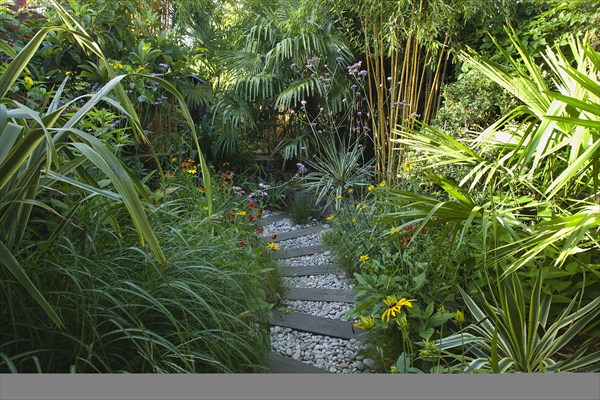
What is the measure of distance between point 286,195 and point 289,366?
2972mm

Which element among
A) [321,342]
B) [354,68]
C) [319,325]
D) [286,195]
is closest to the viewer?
[321,342]

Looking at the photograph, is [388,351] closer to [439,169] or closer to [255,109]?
[439,169]

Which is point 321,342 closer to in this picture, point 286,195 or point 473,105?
point 473,105

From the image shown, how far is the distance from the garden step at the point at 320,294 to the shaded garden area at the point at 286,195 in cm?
15

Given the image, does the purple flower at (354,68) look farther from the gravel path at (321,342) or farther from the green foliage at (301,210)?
the gravel path at (321,342)

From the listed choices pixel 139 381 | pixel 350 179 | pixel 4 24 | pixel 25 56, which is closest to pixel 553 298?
pixel 139 381

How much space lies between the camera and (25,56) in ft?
3.66

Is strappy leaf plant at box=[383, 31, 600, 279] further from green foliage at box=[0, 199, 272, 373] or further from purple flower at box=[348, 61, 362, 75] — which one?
purple flower at box=[348, 61, 362, 75]

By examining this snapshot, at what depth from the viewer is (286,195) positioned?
4836 millimetres

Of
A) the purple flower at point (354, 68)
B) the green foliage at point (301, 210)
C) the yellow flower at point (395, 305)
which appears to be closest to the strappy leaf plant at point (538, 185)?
the yellow flower at point (395, 305)

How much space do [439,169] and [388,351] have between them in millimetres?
1561

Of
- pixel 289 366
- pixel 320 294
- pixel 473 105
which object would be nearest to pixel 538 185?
pixel 473 105

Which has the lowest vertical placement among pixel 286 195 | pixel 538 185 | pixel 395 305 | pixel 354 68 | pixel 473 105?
pixel 286 195

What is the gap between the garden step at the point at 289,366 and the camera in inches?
74.2
